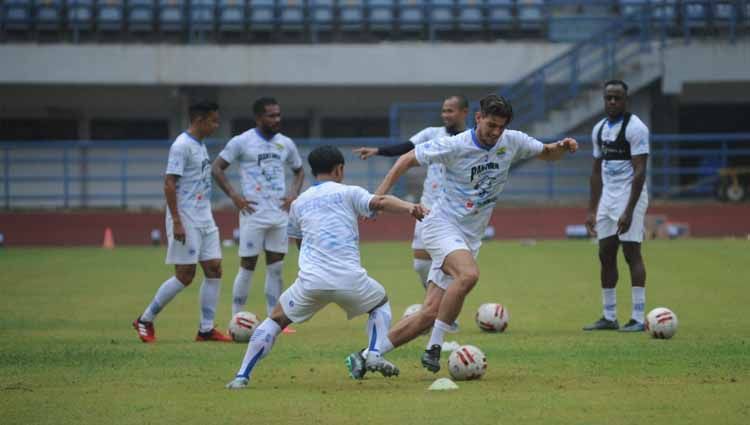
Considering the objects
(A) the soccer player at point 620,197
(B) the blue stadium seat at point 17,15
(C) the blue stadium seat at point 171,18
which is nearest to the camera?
(A) the soccer player at point 620,197

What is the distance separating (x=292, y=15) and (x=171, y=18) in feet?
10.6

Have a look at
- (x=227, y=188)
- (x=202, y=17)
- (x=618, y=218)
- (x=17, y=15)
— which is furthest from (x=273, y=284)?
(x=17, y=15)

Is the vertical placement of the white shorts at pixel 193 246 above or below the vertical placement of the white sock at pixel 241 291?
above

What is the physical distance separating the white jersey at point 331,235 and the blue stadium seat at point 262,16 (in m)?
24.1

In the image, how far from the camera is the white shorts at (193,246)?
1221 centimetres

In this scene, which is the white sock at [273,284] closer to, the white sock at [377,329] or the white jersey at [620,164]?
the white jersey at [620,164]

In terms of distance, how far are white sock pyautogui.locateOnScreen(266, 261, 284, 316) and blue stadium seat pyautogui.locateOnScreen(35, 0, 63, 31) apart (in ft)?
69.5

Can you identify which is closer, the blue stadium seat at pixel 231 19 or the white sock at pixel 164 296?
the white sock at pixel 164 296

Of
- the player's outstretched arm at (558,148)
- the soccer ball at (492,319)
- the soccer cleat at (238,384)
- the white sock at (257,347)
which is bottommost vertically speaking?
the soccer ball at (492,319)

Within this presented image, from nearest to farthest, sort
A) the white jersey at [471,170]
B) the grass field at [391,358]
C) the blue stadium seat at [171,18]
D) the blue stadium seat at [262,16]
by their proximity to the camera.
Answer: the grass field at [391,358], the white jersey at [471,170], the blue stadium seat at [262,16], the blue stadium seat at [171,18]

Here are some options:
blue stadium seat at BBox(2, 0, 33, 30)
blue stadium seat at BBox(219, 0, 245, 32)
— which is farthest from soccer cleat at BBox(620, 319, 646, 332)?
→ blue stadium seat at BBox(2, 0, 33, 30)

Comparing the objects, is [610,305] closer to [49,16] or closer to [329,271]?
[329,271]

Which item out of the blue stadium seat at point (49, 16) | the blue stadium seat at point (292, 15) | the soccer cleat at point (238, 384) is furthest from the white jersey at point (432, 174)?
the blue stadium seat at point (49, 16)

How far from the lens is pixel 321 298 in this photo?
9148 millimetres
